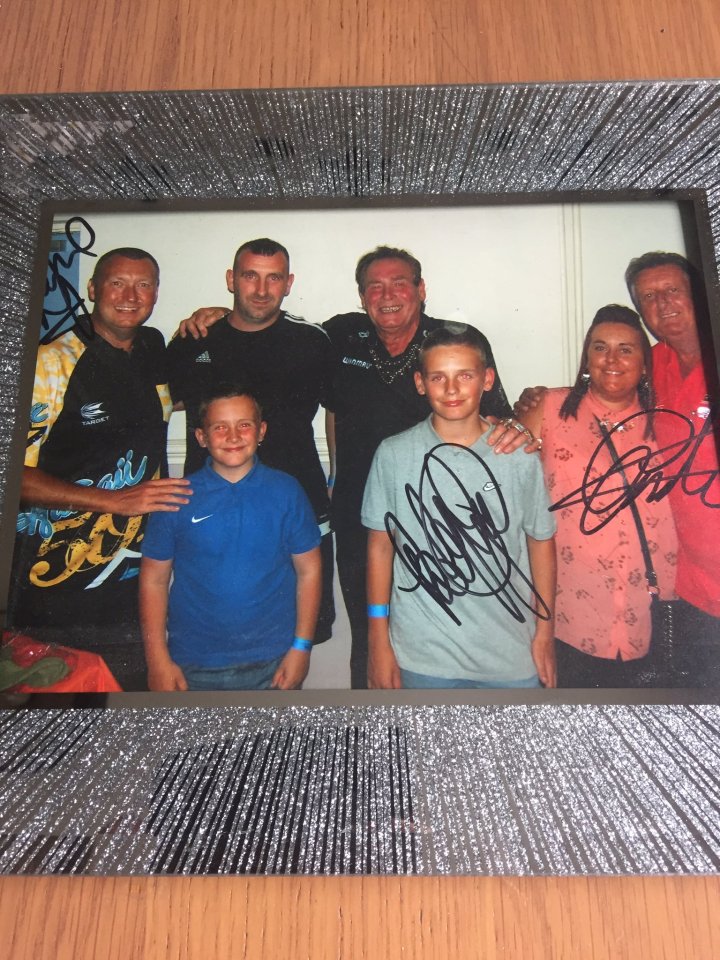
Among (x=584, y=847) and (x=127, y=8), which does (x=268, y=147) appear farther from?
(x=584, y=847)

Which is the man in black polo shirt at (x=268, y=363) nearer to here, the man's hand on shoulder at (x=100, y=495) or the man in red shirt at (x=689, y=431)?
the man's hand on shoulder at (x=100, y=495)

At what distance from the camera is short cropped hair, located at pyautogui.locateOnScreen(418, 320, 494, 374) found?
659 millimetres

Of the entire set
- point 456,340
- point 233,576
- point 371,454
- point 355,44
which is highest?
point 355,44

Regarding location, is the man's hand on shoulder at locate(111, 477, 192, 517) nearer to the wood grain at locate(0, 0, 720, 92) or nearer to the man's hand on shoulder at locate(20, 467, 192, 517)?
the man's hand on shoulder at locate(20, 467, 192, 517)

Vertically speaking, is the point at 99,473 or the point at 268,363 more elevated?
the point at 268,363

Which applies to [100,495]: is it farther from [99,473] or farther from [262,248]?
[262,248]

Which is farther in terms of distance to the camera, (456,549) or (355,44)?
(355,44)

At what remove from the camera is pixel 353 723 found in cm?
59

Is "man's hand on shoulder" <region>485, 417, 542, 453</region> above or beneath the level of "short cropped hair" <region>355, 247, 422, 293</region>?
beneath

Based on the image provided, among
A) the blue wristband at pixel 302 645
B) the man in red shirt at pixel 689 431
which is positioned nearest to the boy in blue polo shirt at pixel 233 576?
the blue wristband at pixel 302 645
